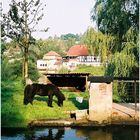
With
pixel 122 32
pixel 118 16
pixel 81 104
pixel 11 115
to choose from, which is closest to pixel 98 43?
pixel 122 32

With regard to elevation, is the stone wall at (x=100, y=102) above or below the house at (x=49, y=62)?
below

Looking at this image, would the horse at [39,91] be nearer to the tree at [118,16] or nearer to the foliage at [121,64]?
the foliage at [121,64]

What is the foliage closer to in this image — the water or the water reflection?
the water

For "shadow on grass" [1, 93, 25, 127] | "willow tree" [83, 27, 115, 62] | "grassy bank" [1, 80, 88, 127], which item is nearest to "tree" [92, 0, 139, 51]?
"willow tree" [83, 27, 115, 62]

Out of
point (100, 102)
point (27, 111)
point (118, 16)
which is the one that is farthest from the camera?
point (118, 16)

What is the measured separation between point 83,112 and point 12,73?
26.2m

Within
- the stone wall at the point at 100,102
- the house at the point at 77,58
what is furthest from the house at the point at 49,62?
the stone wall at the point at 100,102

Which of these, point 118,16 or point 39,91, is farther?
point 118,16

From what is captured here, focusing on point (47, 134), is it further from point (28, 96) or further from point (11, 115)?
point (28, 96)

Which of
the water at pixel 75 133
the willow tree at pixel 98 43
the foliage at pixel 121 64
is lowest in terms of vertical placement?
the water at pixel 75 133

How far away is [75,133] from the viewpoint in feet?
45.2

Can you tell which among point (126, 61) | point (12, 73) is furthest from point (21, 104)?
point (12, 73)

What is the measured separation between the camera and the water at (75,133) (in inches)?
515

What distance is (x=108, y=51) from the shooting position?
78.6 ft
